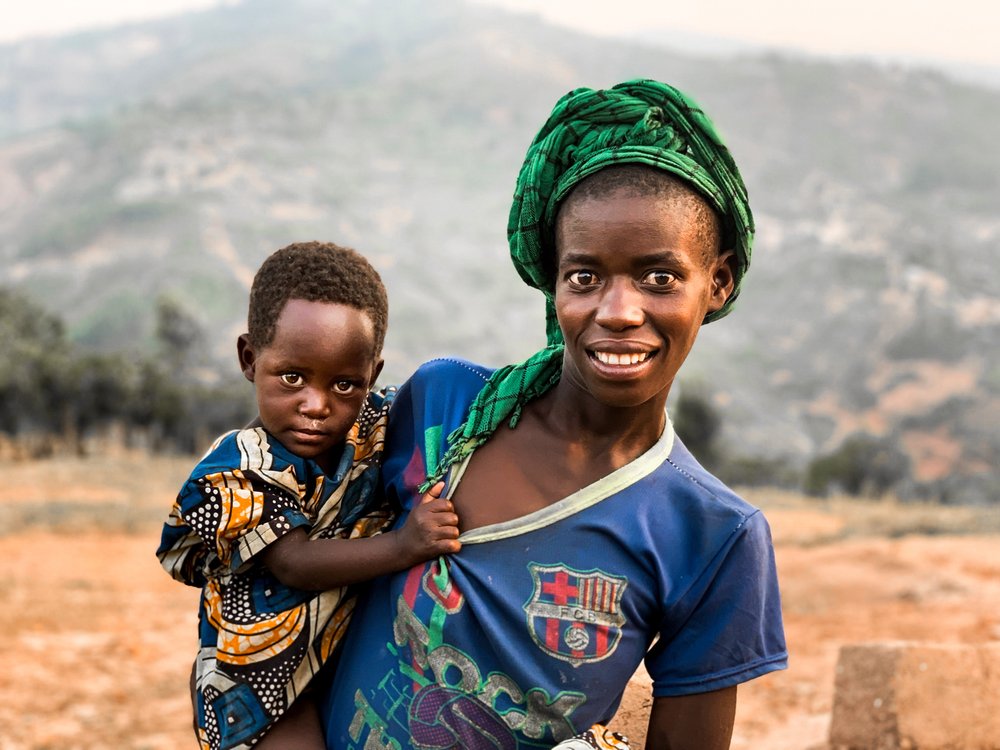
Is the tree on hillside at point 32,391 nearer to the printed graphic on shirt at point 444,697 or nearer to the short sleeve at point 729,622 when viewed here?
the printed graphic on shirt at point 444,697

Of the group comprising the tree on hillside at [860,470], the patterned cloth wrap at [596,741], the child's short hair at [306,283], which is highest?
the child's short hair at [306,283]

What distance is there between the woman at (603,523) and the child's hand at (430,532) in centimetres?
3

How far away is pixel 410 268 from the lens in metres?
84.8

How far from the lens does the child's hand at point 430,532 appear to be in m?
1.65

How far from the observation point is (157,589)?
981 cm

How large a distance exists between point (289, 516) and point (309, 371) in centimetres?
25

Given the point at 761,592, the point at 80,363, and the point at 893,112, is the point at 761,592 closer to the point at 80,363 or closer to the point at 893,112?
the point at 80,363

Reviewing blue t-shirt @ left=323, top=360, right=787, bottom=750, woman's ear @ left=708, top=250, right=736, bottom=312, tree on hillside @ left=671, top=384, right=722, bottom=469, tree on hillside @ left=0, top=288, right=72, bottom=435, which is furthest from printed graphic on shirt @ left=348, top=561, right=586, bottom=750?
tree on hillside @ left=671, top=384, right=722, bottom=469

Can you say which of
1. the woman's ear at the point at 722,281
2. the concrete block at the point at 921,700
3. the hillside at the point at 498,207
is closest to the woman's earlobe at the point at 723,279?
the woman's ear at the point at 722,281

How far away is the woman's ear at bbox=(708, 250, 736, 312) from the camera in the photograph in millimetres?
1697

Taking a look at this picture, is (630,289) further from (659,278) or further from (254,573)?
(254,573)

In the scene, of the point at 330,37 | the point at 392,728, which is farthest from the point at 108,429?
the point at 330,37

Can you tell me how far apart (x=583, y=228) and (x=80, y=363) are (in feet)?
77.3

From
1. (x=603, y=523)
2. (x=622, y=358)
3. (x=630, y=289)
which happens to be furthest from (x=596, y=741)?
(x=630, y=289)
